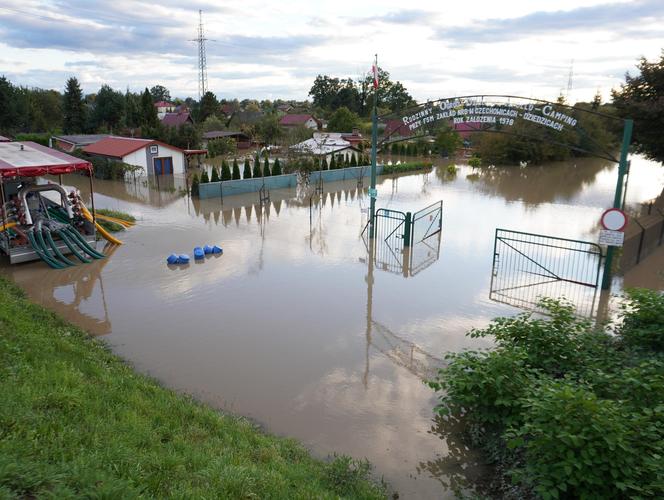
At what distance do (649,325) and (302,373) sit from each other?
17.3 feet

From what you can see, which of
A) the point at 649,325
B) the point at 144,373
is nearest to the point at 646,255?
the point at 649,325

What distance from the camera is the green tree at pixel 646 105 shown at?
22.1 m

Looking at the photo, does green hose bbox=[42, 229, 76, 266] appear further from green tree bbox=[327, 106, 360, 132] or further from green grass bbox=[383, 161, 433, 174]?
green tree bbox=[327, 106, 360, 132]

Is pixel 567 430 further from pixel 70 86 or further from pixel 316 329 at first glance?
pixel 70 86

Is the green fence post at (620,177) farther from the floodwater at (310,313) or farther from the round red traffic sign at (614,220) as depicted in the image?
the floodwater at (310,313)

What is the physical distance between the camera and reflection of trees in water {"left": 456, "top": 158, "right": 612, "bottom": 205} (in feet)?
94.6

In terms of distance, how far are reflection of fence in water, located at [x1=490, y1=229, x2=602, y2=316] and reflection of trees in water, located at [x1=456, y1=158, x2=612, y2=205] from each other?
37.5ft

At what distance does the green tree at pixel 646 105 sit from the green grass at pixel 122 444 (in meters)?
22.7

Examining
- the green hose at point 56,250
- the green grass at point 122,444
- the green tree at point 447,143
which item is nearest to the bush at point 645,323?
the green grass at point 122,444

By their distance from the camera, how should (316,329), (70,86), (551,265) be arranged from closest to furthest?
(316,329) < (551,265) < (70,86)

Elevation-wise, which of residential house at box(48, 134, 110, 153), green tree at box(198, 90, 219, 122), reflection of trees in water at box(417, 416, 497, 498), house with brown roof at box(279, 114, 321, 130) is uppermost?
green tree at box(198, 90, 219, 122)

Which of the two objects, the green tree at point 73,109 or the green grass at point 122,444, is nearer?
the green grass at point 122,444

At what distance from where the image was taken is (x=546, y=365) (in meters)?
6.57

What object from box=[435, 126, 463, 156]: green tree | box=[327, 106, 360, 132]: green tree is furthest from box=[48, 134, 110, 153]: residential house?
box=[327, 106, 360, 132]: green tree
